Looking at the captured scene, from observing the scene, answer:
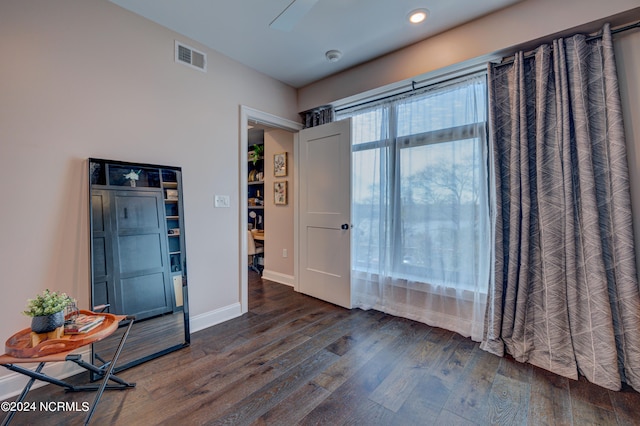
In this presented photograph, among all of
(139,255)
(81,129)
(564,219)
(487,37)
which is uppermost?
(487,37)

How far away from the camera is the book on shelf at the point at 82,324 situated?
4.83 ft

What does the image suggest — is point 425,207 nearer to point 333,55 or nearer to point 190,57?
point 333,55

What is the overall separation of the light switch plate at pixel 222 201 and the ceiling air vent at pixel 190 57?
1.22m

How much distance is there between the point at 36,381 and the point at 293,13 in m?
2.85

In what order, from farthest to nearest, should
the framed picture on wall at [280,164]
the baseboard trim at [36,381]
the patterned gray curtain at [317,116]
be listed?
the framed picture on wall at [280,164] → the patterned gray curtain at [317,116] → the baseboard trim at [36,381]

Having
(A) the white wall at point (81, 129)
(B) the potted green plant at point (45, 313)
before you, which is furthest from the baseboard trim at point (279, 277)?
(B) the potted green plant at point (45, 313)

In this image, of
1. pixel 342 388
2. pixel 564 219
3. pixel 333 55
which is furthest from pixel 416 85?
pixel 342 388

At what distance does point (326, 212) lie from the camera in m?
3.29

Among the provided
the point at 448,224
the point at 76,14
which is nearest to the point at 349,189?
the point at 448,224

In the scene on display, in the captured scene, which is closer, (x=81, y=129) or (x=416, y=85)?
(x=81, y=129)

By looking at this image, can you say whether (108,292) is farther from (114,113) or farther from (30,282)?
(114,113)

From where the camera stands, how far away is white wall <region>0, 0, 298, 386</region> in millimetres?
1708

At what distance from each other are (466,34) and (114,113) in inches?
115
